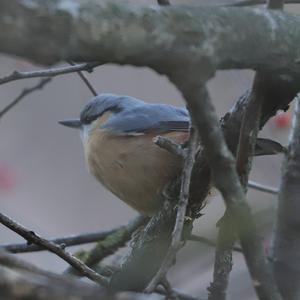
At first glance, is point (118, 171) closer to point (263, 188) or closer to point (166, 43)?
point (263, 188)

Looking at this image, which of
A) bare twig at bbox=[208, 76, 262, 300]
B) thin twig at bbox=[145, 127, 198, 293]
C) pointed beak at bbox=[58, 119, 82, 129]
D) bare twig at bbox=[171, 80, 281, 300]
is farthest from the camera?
pointed beak at bbox=[58, 119, 82, 129]

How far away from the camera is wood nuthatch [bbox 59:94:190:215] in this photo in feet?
9.10

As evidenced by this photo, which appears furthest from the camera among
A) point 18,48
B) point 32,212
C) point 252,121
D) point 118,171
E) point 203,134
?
point 32,212

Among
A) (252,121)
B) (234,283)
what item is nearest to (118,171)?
(234,283)

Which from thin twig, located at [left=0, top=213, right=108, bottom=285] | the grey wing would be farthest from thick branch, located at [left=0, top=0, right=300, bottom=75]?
the grey wing

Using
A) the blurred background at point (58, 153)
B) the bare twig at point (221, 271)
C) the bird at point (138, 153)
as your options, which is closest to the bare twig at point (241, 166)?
the bare twig at point (221, 271)

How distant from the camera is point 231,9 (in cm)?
122

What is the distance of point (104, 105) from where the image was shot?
3.39 metres

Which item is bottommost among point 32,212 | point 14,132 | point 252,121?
point 32,212

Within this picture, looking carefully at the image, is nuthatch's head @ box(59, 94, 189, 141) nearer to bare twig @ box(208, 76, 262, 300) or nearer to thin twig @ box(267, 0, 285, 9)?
bare twig @ box(208, 76, 262, 300)

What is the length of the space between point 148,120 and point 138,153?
0.19m

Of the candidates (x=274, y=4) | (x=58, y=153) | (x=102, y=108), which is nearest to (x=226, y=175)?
(x=274, y=4)

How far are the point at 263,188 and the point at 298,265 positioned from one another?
22.4 inches

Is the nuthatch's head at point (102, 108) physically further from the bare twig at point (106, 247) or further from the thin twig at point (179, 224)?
the thin twig at point (179, 224)
